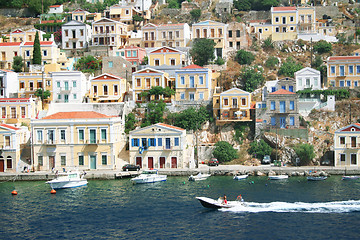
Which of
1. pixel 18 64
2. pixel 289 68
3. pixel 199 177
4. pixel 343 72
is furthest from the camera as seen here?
pixel 18 64

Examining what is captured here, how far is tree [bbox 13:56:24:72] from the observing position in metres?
85.7

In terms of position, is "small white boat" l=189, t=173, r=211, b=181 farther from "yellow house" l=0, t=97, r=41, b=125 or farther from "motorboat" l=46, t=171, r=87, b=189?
"yellow house" l=0, t=97, r=41, b=125

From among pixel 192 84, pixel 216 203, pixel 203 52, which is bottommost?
pixel 216 203

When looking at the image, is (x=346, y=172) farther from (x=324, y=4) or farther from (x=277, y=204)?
(x=324, y=4)

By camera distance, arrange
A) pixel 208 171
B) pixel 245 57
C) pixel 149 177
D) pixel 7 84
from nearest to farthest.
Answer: pixel 149 177, pixel 208 171, pixel 7 84, pixel 245 57

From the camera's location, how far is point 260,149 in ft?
220

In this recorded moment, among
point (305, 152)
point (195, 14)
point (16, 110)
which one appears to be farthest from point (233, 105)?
point (195, 14)

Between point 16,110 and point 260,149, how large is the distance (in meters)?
33.0

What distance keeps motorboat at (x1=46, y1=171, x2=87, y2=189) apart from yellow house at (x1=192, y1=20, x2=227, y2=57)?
129 ft

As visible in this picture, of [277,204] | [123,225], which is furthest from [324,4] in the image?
[123,225]

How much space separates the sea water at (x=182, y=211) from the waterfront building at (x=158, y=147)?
798cm

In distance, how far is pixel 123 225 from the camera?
139 ft

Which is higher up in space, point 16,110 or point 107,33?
point 107,33

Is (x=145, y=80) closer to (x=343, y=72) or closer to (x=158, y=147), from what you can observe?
(x=158, y=147)
